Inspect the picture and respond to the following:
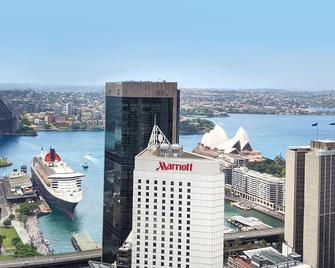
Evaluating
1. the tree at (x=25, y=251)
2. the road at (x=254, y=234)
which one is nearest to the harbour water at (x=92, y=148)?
the tree at (x=25, y=251)

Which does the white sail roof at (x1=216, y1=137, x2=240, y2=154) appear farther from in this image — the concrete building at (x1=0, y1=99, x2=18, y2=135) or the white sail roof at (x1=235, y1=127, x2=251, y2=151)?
the concrete building at (x1=0, y1=99, x2=18, y2=135)

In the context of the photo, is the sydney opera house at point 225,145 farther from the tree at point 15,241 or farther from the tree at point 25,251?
the tree at point 25,251

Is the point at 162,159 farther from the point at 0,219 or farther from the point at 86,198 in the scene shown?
the point at 86,198

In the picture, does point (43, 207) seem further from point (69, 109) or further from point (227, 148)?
point (69, 109)

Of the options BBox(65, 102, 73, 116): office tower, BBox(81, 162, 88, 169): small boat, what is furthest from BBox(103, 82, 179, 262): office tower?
BBox(65, 102, 73, 116): office tower

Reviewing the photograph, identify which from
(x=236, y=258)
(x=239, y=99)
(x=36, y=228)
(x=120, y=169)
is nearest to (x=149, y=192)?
(x=120, y=169)

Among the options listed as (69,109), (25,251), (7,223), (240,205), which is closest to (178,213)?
(25,251)
